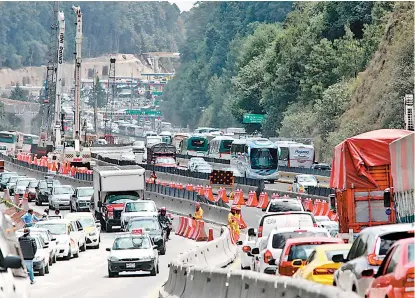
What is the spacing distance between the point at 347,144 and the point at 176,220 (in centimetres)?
3135

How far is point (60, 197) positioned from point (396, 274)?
58.7 m

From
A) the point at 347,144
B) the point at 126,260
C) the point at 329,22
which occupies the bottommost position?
the point at 126,260

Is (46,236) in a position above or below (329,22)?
below

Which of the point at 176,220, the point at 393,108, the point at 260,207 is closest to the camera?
the point at 176,220

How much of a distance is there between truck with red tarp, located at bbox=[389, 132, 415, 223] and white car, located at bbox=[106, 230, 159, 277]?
9976 millimetres

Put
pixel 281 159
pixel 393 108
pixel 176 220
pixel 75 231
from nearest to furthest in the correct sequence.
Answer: pixel 75 231, pixel 176 220, pixel 393 108, pixel 281 159

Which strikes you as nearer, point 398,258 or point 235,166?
point 398,258

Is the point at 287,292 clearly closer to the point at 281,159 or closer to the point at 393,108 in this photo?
Answer: the point at 393,108

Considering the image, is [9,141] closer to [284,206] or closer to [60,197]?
[60,197]

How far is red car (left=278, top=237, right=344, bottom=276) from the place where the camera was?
71.4 ft

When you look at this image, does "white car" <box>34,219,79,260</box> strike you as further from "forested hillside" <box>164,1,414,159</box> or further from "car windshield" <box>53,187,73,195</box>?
"forested hillside" <box>164,1,414,159</box>

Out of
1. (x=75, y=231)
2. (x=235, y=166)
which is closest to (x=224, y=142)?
(x=235, y=166)

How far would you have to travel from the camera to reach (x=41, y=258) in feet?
121

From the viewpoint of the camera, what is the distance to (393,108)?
86250mm
